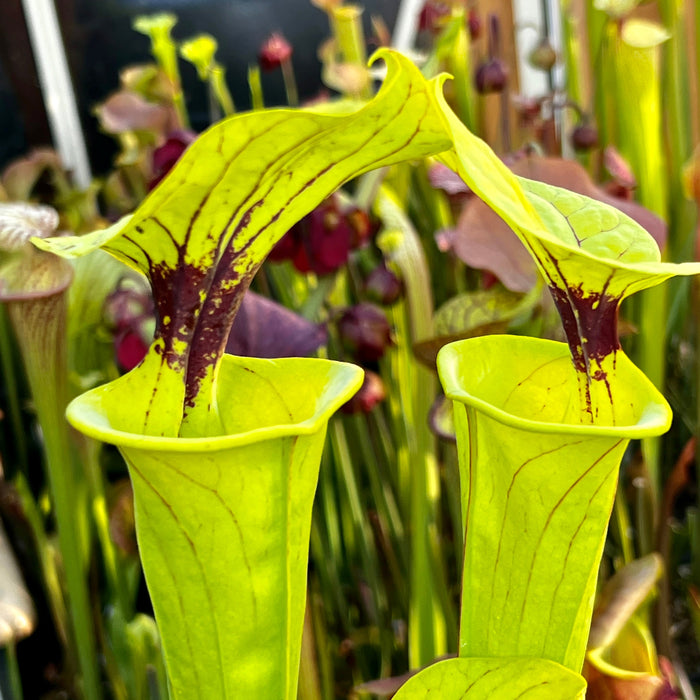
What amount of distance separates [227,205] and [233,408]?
0.11 metres

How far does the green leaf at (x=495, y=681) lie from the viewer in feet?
1.01

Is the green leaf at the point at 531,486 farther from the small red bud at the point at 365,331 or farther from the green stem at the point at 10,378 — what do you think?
the green stem at the point at 10,378

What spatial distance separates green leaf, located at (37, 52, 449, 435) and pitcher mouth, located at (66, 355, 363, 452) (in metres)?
0.02

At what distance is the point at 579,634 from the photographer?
1.08 feet

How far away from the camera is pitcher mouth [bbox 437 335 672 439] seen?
0.27 metres

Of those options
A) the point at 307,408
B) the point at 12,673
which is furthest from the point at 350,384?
the point at 12,673

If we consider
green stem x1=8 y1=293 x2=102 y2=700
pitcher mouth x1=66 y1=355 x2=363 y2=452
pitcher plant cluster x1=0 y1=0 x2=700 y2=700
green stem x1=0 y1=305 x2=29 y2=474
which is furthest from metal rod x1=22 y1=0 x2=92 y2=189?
pitcher mouth x1=66 y1=355 x2=363 y2=452

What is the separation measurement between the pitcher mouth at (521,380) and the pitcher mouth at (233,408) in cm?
4

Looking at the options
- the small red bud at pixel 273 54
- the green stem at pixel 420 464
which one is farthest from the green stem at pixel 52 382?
the small red bud at pixel 273 54

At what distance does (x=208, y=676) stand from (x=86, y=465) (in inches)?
19.0

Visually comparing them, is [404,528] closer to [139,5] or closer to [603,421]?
[603,421]

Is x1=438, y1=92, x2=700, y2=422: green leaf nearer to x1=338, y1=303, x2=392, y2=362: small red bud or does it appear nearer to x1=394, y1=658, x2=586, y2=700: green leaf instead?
x1=394, y1=658, x2=586, y2=700: green leaf

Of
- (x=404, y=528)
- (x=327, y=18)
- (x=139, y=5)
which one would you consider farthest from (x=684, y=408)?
(x=139, y=5)

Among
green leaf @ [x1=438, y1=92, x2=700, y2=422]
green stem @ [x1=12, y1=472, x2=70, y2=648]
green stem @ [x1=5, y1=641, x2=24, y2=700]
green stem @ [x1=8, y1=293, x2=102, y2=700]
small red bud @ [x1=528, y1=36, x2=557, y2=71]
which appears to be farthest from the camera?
small red bud @ [x1=528, y1=36, x2=557, y2=71]
